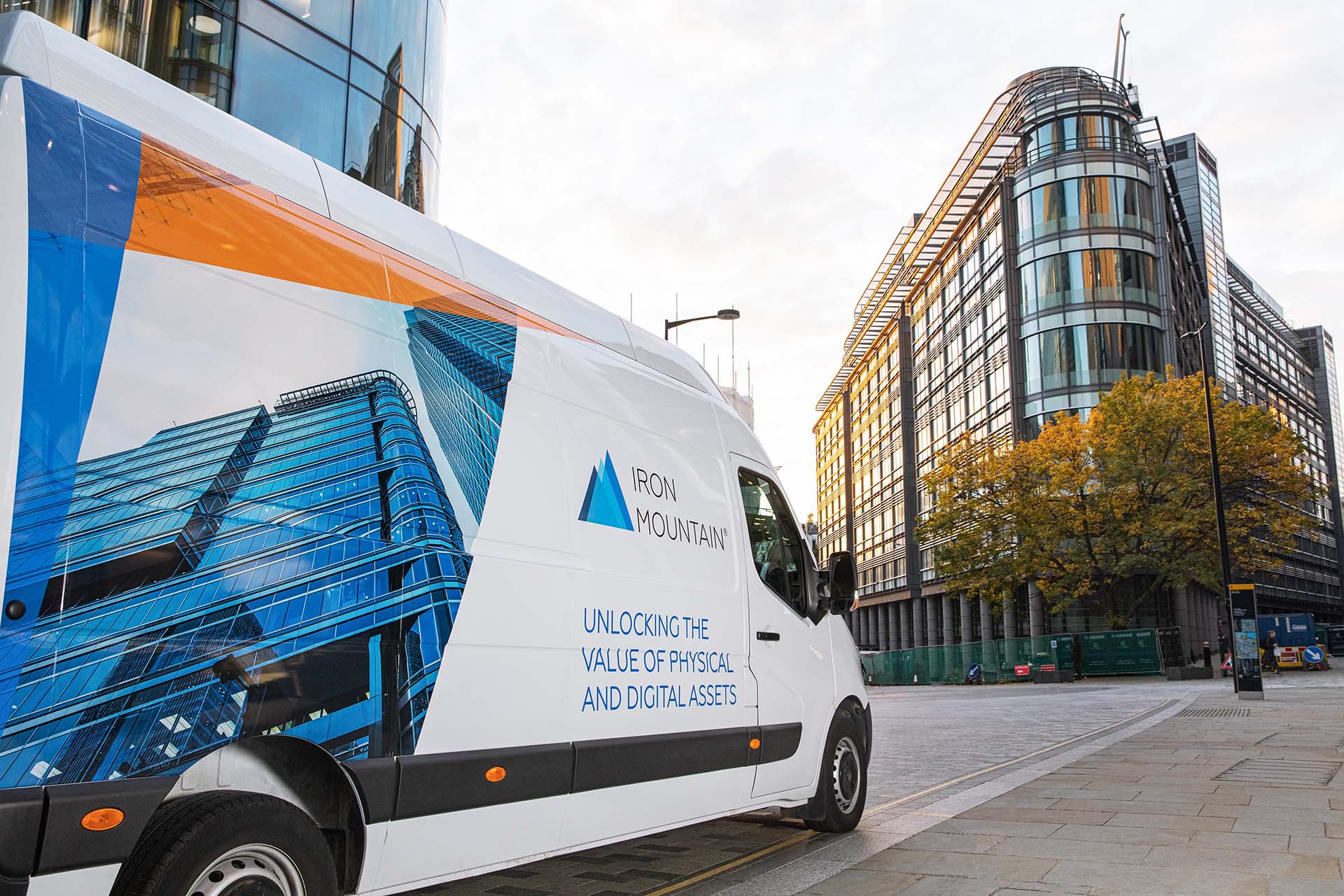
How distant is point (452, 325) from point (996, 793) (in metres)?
6.63

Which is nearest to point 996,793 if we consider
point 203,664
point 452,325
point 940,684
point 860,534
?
point 452,325

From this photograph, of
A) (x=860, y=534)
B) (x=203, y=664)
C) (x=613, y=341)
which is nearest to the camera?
(x=203, y=664)

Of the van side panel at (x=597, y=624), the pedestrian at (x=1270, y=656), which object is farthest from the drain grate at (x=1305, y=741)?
the pedestrian at (x=1270, y=656)

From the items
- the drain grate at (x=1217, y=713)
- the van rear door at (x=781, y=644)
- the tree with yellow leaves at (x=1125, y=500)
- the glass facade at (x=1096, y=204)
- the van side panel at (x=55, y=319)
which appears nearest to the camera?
the van side panel at (x=55, y=319)

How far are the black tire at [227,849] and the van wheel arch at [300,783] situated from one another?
1.9 inches

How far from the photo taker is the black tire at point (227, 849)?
3002 millimetres

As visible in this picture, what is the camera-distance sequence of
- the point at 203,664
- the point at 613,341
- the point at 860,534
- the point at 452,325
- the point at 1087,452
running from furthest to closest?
the point at 860,534
the point at 1087,452
the point at 613,341
the point at 452,325
the point at 203,664

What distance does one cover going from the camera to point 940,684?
148 ft

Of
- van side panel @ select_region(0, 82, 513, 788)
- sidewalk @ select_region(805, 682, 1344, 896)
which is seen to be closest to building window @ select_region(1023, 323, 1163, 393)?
sidewalk @ select_region(805, 682, 1344, 896)

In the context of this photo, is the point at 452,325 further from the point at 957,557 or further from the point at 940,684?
the point at 940,684

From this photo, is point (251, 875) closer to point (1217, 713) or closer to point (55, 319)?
point (55, 319)

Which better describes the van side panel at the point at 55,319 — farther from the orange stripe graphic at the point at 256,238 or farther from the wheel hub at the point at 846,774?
the wheel hub at the point at 846,774

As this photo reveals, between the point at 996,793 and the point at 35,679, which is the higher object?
the point at 35,679

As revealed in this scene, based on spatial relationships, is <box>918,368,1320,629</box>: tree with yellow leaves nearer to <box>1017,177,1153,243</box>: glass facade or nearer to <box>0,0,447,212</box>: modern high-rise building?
<box>1017,177,1153,243</box>: glass facade
